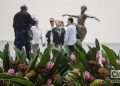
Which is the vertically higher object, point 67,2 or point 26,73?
point 26,73

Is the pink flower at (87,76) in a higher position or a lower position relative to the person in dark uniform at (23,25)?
higher

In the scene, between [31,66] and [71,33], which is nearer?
[31,66]

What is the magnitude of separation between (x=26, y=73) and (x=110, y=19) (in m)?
22.1

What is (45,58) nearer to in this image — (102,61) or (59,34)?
(102,61)

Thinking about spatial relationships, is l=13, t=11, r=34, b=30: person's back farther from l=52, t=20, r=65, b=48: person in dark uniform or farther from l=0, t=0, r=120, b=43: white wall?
l=0, t=0, r=120, b=43: white wall

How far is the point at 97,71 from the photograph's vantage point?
2215 mm

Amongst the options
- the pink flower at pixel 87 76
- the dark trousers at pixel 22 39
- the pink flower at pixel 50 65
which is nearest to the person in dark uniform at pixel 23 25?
the dark trousers at pixel 22 39

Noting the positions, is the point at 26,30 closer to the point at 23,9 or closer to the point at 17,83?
the point at 23,9

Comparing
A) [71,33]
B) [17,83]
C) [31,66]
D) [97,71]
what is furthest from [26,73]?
[71,33]

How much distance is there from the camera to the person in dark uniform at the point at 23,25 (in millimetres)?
9445

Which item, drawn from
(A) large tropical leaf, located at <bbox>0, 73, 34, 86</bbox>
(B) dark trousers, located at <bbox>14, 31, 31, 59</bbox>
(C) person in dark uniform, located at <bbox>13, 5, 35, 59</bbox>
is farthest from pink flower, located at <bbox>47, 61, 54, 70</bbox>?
(B) dark trousers, located at <bbox>14, 31, 31, 59</bbox>

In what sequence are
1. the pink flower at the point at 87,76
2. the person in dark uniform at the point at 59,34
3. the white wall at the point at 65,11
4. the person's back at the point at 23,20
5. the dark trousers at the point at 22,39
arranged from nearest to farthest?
the pink flower at the point at 87,76 → the person's back at the point at 23,20 → the dark trousers at the point at 22,39 → the person in dark uniform at the point at 59,34 → the white wall at the point at 65,11

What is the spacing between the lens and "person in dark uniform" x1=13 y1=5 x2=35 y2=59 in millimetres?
9445

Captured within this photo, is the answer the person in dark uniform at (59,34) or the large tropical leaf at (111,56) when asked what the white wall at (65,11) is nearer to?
the person in dark uniform at (59,34)
